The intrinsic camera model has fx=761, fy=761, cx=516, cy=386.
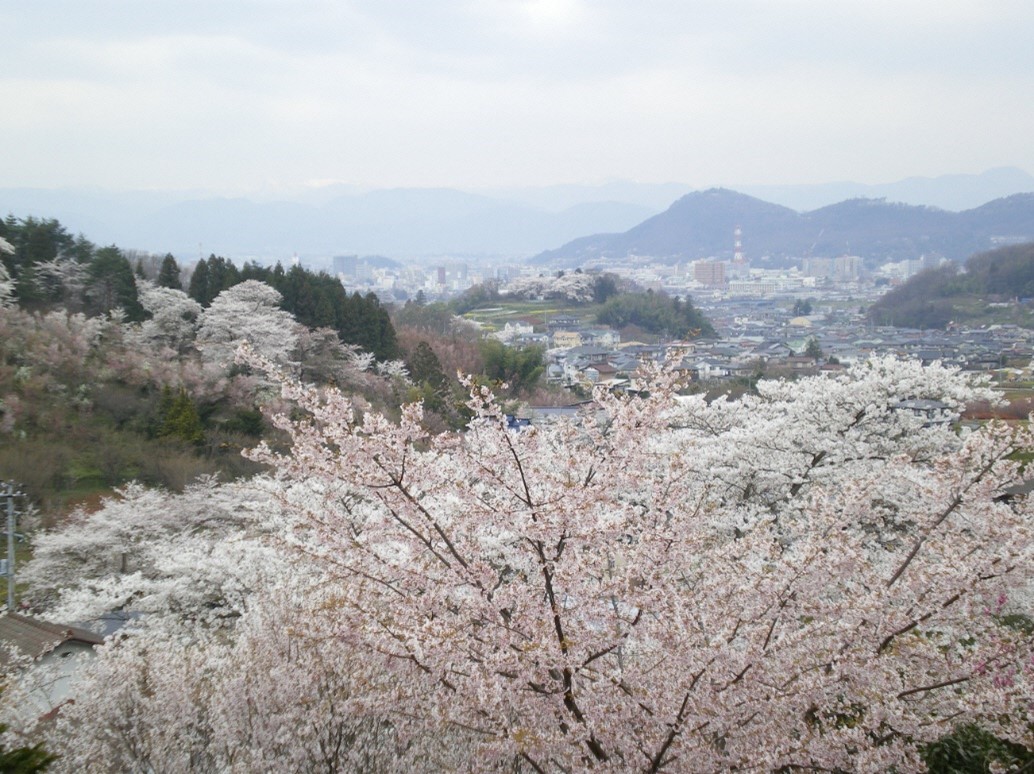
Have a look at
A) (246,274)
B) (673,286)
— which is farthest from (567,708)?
(673,286)

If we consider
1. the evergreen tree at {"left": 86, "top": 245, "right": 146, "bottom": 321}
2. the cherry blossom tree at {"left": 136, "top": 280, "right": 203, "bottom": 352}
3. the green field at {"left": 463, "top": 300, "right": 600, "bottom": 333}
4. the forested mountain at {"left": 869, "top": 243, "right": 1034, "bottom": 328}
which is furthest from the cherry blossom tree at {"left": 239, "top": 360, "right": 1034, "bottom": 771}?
the green field at {"left": 463, "top": 300, "right": 600, "bottom": 333}

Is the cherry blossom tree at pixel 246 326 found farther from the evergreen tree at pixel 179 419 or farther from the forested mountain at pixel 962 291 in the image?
the forested mountain at pixel 962 291

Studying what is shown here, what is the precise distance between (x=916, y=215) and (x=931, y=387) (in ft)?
423

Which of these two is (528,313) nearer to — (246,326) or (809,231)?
(246,326)

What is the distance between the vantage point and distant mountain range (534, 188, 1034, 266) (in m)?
103

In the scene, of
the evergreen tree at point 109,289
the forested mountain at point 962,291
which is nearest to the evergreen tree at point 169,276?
the evergreen tree at point 109,289

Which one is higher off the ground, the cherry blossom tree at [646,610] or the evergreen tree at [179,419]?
the cherry blossom tree at [646,610]

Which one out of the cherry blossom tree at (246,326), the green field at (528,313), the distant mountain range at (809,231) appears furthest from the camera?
the distant mountain range at (809,231)

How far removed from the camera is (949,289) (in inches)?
1777

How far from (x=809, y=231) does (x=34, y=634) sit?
145 meters

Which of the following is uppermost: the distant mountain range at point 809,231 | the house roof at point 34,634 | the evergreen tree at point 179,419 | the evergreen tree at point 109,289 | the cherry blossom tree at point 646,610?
the distant mountain range at point 809,231

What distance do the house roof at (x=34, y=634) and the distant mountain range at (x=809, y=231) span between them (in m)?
101

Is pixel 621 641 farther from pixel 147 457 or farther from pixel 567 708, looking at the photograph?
pixel 147 457

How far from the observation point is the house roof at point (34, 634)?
25.2 ft
